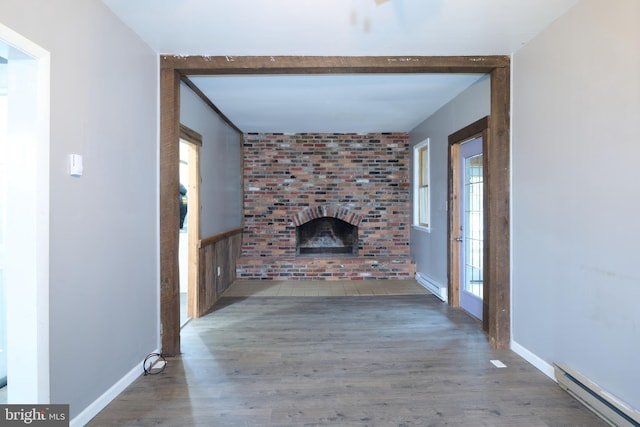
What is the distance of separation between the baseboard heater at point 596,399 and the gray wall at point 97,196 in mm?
2810

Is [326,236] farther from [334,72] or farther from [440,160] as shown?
[334,72]

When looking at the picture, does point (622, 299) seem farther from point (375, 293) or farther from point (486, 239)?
point (375, 293)

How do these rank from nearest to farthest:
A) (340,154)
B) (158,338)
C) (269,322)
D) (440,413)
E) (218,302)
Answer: (440,413) → (158,338) → (269,322) → (218,302) → (340,154)

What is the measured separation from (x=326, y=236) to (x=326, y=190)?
890 mm

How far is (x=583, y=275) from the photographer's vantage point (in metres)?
2.17

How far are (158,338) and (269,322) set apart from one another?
1.15 m

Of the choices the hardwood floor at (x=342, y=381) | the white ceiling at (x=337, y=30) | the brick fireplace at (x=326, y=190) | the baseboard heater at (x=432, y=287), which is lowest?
the hardwood floor at (x=342, y=381)

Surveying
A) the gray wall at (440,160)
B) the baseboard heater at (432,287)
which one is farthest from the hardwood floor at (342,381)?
the gray wall at (440,160)

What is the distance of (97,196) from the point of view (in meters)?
2.06

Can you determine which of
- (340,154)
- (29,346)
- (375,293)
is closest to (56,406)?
(29,346)

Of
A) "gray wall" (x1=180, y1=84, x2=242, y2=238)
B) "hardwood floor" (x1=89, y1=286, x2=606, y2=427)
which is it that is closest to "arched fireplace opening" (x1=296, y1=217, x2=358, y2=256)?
"gray wall" (x1=180, y1=84, x2=242, y2=238)

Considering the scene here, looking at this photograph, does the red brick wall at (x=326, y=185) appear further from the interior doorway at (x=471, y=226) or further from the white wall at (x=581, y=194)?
the white wall at (x=581, y=194)

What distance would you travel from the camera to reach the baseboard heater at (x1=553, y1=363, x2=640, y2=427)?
6.02 feet

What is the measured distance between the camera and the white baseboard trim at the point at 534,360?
8.11 feet
